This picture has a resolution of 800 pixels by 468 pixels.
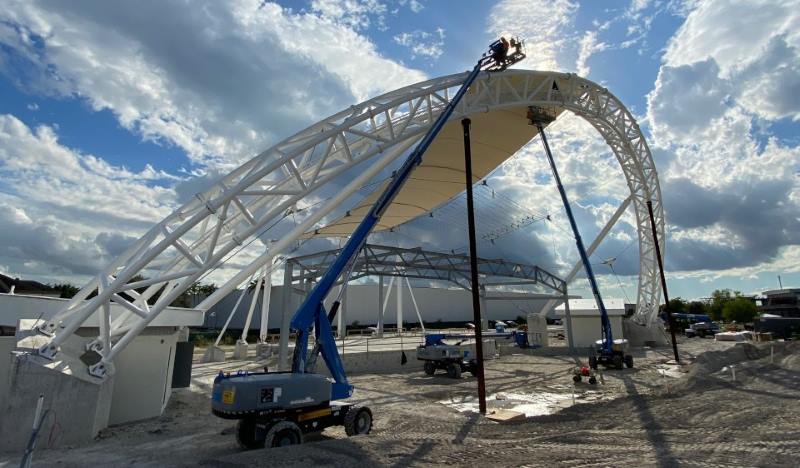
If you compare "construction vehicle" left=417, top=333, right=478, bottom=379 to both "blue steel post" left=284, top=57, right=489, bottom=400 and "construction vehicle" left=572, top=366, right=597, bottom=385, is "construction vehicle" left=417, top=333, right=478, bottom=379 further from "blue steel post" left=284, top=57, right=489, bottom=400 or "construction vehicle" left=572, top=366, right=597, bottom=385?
"blue steel post" left=284, top=57, right=489, bottom=400

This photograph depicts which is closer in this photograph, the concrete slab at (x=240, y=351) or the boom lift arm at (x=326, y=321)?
the boom lift arm at (x=326, y=321)

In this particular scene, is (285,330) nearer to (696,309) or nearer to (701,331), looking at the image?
(701,331)

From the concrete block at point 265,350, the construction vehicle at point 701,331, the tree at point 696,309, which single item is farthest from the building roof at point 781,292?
the concrete block at point 265,350

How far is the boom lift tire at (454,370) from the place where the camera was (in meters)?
24.4

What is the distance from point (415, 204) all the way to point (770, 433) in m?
23.4

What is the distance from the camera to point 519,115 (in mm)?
24500

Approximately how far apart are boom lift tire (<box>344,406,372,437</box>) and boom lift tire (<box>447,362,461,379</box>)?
13.0m

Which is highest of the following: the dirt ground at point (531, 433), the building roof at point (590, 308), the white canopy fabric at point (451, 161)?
the white canopy fabric at point (451, 161)

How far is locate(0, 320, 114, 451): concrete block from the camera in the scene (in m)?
10.4

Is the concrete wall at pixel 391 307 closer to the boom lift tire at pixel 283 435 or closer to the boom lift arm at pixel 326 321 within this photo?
the boom lift arm at pixel 326 321

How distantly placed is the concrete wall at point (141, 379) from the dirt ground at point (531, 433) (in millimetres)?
706

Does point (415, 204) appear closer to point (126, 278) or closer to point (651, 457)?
point (126, 278)

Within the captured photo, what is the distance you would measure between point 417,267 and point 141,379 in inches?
849

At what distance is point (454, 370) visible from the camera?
24.5 meters
